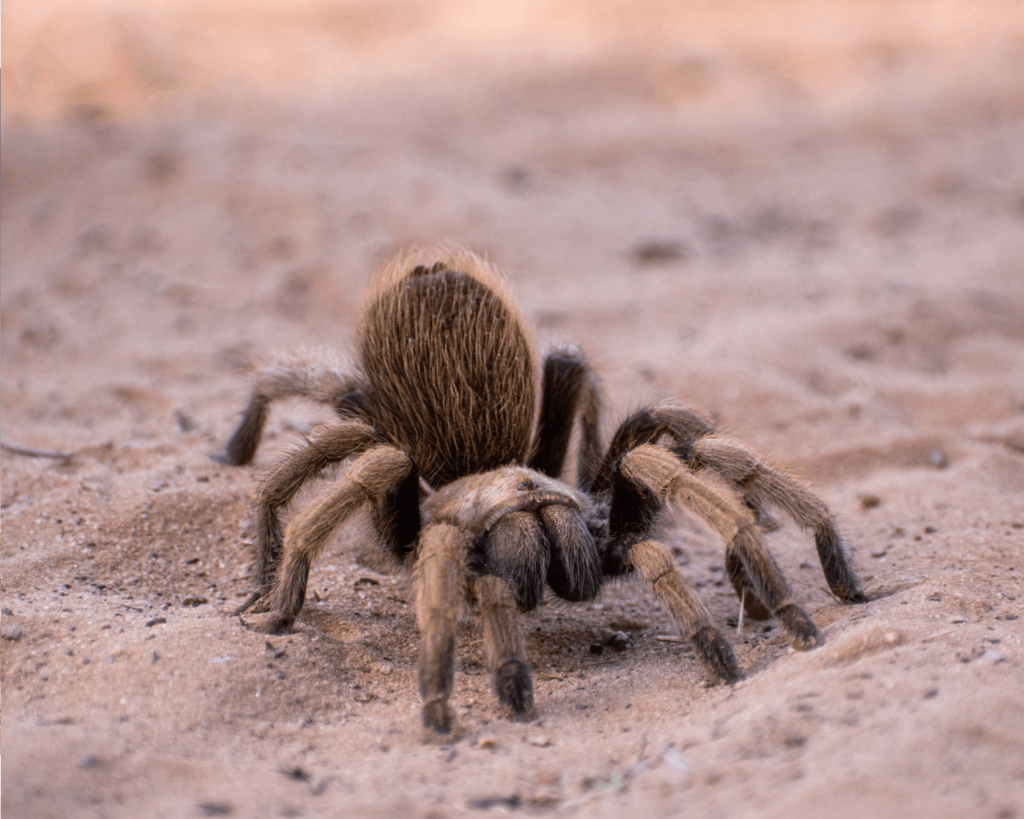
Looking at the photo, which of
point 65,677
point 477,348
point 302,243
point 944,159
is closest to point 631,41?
point 944,159

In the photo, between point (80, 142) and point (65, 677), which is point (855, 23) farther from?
point (65, 677)

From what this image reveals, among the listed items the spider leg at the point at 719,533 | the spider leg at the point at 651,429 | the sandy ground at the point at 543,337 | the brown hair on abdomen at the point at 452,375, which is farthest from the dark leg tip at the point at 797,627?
the brown hair on abdomen at the point at 452,375

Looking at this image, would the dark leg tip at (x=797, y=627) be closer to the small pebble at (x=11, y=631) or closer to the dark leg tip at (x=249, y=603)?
the dark leg tip at (x=249, y=603)

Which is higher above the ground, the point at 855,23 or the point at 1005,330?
the point at 855,23

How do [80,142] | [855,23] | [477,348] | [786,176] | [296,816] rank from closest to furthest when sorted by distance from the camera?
[296,816] → [477,348] → [80,142] → [786,176] → [855,23]

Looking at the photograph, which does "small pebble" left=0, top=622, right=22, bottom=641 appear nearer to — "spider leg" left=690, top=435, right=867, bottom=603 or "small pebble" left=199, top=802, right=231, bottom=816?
"small pebble" left=199, top=802, right=231, bottom=816

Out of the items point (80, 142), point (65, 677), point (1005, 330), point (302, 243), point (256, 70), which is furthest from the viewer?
point (256, 70)
